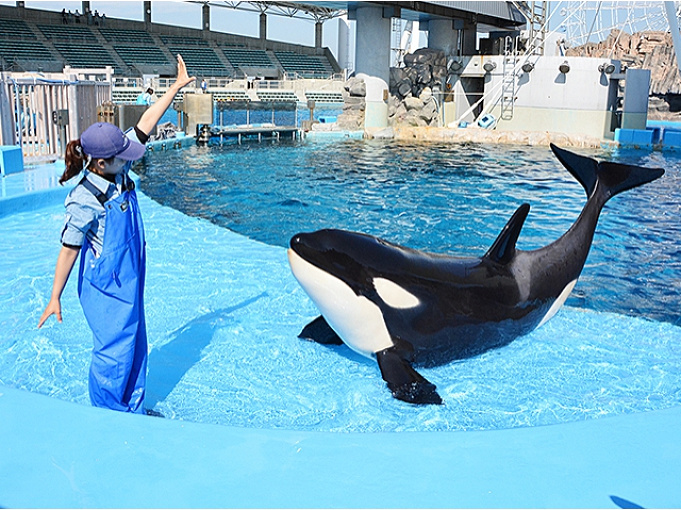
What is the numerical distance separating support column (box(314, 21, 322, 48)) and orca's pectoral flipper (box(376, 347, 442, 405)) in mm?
48674

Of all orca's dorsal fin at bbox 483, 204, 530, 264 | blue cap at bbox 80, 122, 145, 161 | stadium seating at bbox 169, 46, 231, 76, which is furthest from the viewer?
stadium seating at bbox 169, 46, 231, 76

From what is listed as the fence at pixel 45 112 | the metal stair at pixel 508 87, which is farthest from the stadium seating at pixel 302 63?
the fence at pixel 45 112

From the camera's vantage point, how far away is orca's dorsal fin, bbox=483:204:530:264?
354 centimetres

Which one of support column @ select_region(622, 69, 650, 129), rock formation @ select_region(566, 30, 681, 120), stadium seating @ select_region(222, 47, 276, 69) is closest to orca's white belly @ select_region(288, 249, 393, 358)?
support column @ select_region(622, 69, 650, 129)

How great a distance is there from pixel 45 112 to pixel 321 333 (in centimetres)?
807

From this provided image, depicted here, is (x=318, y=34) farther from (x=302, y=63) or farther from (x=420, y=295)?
(x=420, y=295)

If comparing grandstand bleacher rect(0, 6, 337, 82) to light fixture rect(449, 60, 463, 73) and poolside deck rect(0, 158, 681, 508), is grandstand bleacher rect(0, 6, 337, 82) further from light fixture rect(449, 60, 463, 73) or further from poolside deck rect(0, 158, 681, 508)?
poolside deck rect(0, 158, 681, 508)

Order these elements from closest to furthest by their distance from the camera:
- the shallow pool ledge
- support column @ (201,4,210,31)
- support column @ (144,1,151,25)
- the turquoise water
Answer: the shallow pool ledge
the turquoise water
support column @ (144,1,151,25)
support column @ (201,4,210,31)

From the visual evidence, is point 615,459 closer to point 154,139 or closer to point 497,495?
point 497,495

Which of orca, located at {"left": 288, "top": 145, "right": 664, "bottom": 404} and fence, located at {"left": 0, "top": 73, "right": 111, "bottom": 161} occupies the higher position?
fence, located at {"left": 0, "top": 73, "right": 111, "bottom": 161}

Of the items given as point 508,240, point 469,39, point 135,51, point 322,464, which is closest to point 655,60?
point 469,39

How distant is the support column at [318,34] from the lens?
49.6 metres

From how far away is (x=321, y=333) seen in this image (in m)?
4.07

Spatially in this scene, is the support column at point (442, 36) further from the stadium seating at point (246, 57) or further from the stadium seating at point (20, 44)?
the stadium seating at point (246, 57)
